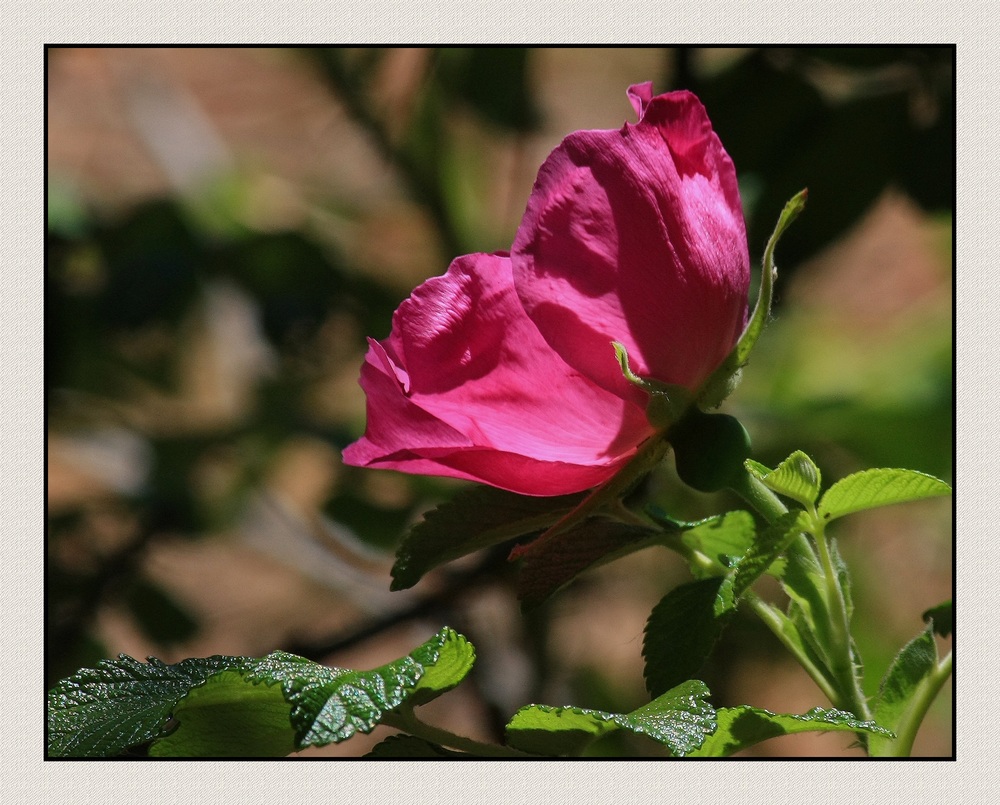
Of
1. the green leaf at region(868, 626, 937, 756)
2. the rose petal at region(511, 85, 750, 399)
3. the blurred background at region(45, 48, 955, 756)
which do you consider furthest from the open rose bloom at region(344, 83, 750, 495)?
the blurred background at region(45, 48, 955, 756)

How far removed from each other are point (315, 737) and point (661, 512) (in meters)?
0.16

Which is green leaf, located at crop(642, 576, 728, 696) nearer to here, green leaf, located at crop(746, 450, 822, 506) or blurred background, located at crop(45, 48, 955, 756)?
green leaf, located at crop(746, 450, 822, 506)

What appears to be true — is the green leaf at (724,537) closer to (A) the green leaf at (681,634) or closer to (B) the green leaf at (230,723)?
(A) the green leaf at (681,634)

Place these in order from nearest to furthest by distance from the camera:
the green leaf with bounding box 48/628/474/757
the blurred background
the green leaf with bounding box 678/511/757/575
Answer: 1. the green leaf with bounding box 48/628/474/757
2. the green leaf with bounding box 678/511/757/575
3. the blurred background

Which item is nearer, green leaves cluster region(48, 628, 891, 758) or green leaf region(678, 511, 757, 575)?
green leaves cluster region(48, 628, 891, 758)

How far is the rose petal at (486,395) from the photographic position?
1.11ft

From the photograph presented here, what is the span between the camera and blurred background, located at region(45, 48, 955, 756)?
72 centimetres

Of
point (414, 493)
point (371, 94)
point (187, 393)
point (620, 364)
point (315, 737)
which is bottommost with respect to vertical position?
point (315, 737)

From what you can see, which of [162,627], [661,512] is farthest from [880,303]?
[661,512]

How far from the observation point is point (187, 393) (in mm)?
1149

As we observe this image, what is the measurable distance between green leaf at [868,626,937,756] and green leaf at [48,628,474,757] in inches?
5.8

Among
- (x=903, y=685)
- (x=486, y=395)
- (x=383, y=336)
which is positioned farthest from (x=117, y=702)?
(x=383, y=336)

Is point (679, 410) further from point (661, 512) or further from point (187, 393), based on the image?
point (187, 393)

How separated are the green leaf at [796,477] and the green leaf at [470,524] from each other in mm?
68
